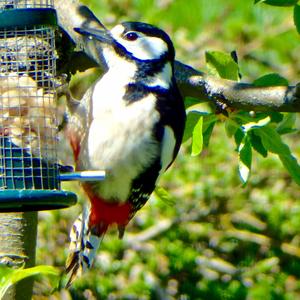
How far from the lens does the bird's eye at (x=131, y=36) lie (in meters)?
4.92

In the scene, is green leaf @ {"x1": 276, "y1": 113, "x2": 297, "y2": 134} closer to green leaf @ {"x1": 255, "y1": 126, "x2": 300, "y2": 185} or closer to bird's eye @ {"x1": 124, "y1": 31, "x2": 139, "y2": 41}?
green leaf @ {"x1": 255, "y1": 126, "x2": 300, "y2": 185}

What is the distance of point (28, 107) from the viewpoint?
4.67 metres

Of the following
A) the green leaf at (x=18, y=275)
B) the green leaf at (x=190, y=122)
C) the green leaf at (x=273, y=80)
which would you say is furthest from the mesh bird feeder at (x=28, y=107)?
the green leaf at (x=18, y=275)

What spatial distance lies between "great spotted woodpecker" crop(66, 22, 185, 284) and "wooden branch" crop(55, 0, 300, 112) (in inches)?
2.7

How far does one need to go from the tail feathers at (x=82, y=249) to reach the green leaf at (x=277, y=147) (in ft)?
4.66

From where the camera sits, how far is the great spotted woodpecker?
15.8ft

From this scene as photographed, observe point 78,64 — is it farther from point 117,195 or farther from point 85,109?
point 117,195

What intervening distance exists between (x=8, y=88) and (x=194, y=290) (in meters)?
1.94

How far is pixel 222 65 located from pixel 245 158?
0.40m

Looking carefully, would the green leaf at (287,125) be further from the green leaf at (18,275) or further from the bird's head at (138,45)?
the green leaf at (18,275)

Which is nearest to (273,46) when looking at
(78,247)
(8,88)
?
(78,247)

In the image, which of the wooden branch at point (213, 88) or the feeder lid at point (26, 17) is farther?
the feeder lid at point (26, 17)

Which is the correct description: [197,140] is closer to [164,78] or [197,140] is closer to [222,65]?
[222,65]

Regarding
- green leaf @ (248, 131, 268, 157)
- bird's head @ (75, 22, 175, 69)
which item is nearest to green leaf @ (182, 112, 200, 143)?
green leaf @ (248, 131, 268, 157)
